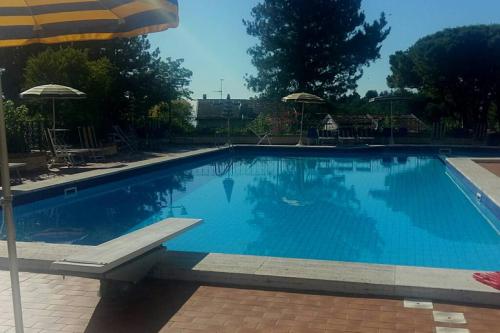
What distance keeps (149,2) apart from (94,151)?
1241 cm

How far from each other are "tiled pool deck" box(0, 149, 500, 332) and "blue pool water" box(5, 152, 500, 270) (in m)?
2.06

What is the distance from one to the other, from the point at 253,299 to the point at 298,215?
4.71 meters

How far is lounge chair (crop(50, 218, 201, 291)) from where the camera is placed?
→ 3.24 m

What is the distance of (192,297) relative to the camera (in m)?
3.64

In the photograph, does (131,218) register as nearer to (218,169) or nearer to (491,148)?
(218,169)

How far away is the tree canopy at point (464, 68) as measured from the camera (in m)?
21.3

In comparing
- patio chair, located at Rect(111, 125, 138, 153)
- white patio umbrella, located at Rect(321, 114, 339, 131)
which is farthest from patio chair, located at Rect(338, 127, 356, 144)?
patio chair, located at Rect(111, 125, 138, 153)

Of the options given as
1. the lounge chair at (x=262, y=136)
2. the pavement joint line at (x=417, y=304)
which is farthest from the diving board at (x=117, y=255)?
the lounge chair at (x=262, y=136)

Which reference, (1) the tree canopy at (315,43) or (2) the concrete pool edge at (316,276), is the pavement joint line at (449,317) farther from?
(1) the tree canopy at (315,43)

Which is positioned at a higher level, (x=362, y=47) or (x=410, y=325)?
(x=362, y=47)

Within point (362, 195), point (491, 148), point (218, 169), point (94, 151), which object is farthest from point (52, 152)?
point (491, 148)

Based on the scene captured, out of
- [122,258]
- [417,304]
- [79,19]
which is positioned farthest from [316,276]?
[79,19]

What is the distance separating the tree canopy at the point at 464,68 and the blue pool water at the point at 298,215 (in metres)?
9.82

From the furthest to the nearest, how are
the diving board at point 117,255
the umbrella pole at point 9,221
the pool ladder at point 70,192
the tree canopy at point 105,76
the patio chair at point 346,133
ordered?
the patio chair at point 346,133, the tree canopy at point 105,76, the pool ladder at point 70,192, the diving board at point 117,255, the umbrella pole at point 9,221
